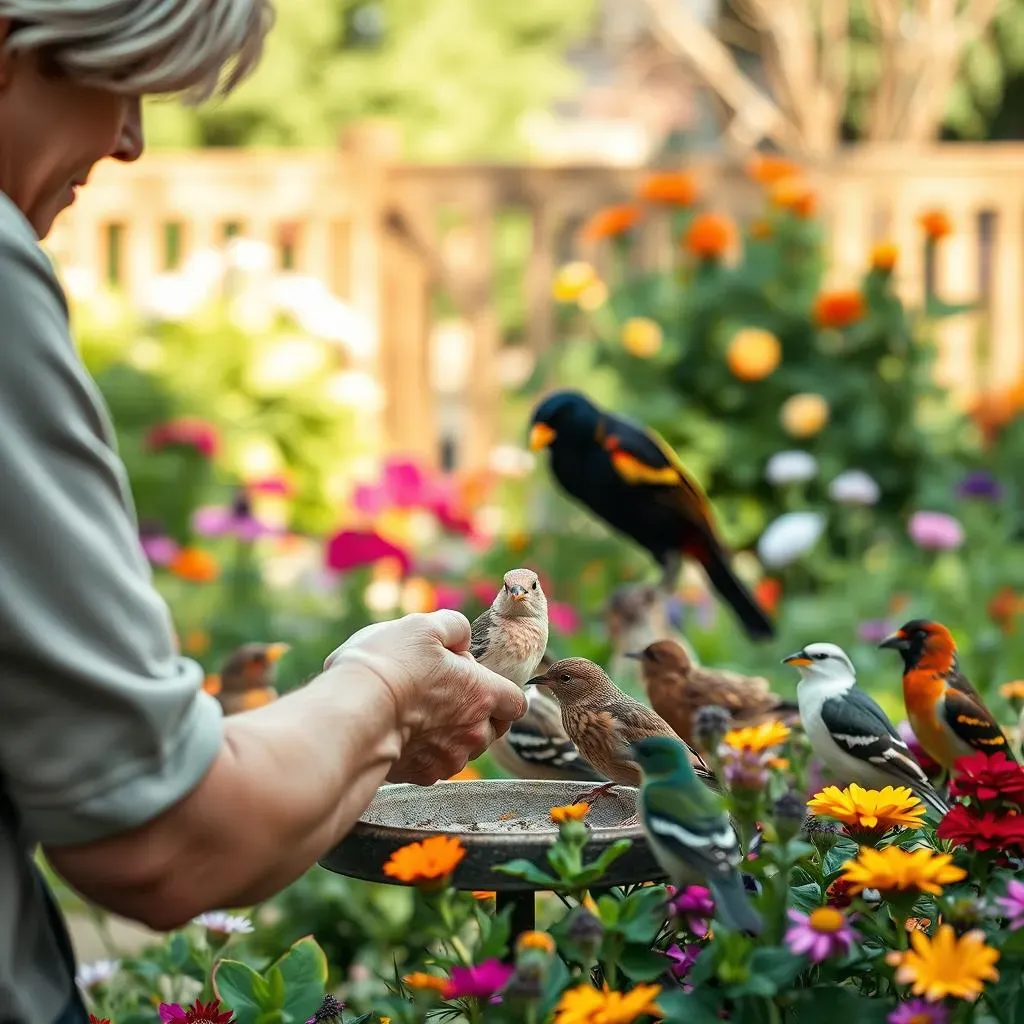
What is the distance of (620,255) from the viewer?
607 cm

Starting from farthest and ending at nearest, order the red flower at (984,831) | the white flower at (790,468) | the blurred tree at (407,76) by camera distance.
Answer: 1. the blurred tree at (407,76)
2. the white flower at (790,468)
3. the red flower at (984,831)

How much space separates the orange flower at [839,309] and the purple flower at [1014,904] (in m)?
4.45

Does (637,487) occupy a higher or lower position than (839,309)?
lower

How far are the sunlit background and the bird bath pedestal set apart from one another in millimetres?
1430

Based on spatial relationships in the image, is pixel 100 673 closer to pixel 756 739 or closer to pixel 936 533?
pixel 756 739

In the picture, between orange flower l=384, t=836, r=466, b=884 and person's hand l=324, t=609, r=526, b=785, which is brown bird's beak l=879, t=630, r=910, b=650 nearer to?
person's hand l=324, t=609, r=526, b=785

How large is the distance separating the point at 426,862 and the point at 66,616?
380 millimetres

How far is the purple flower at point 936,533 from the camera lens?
16.5 feet

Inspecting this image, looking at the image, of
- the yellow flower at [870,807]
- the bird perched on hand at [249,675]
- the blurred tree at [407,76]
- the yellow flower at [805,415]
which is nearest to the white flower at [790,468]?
the yellow flower at [805,415]

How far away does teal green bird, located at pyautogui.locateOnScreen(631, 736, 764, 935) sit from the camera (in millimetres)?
1271

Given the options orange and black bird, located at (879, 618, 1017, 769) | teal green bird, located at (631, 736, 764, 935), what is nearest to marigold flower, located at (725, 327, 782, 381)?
orange and black bird, located at (879, 618, 1017, 769)

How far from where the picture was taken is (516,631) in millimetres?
1973

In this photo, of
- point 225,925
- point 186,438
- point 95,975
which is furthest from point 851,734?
point 186,438

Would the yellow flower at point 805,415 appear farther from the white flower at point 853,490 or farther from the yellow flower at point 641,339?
the yellow flower at point 641,339
